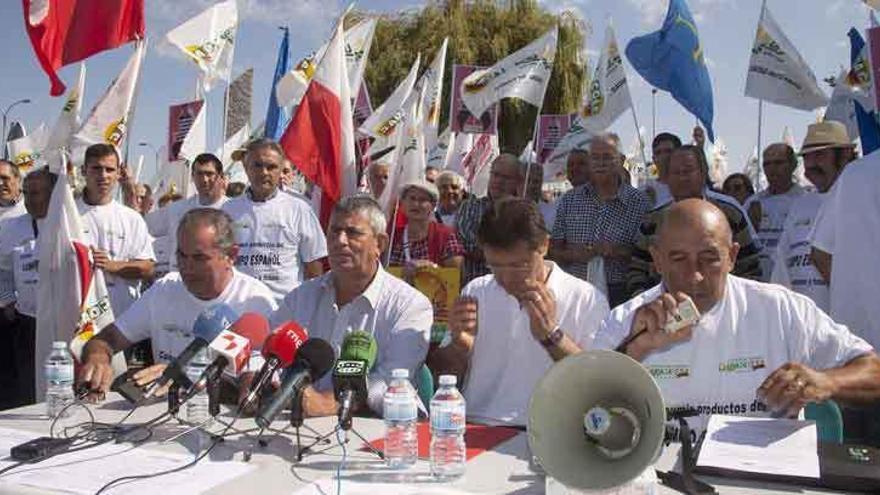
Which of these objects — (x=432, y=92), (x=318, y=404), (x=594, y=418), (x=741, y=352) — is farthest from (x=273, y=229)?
(x=432, y=92)

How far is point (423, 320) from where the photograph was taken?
3.31m

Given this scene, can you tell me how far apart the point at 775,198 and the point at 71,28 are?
543 cm

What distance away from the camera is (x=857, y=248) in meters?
3.69

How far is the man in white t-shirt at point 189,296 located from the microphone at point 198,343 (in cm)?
67

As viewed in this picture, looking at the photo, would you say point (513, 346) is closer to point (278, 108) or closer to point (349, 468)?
point (349, 468)

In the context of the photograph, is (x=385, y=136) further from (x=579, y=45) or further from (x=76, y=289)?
(x=579, y=45)

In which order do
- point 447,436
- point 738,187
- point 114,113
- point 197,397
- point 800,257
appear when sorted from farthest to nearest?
1. point 738,187
2. point 114,113
3. point 800,257
4. point 197,397
5. point 447,436

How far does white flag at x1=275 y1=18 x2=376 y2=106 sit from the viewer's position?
777cm

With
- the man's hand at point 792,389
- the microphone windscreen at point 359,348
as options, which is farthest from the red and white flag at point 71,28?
the man's hand at point 792,389

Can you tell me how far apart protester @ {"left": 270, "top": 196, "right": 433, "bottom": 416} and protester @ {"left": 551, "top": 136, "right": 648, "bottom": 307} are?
2.01 metres

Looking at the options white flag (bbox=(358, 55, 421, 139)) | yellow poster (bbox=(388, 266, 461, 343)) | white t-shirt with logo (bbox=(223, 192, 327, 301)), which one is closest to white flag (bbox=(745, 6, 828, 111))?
white flag (bbox=(358, 55, 421, 139))

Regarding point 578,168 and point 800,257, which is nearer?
point 800,257

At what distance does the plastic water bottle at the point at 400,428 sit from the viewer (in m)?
2.26

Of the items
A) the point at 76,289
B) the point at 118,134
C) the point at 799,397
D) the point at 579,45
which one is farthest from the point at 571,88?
the point at 799,397
